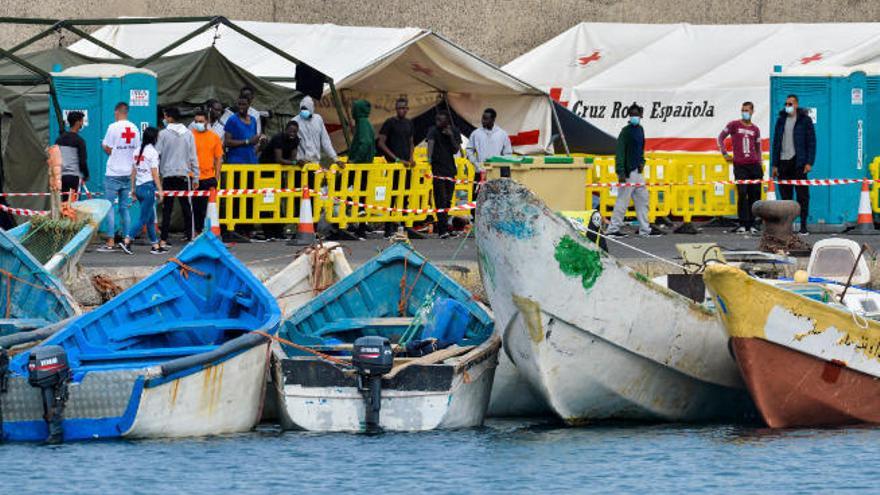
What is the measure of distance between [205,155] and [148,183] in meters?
0.90

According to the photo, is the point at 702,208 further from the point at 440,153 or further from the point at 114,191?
the point at 114,191

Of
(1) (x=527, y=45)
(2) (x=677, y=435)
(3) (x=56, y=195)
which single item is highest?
(1) (x=527, y=45)

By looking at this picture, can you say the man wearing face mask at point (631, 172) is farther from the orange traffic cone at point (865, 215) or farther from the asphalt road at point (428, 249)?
the orange traffic cone at point (865, 215)

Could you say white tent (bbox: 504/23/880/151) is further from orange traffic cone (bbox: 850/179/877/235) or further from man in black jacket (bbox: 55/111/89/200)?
man in black jacket (bbox: 55/111/89/200)

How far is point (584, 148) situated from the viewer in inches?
1254

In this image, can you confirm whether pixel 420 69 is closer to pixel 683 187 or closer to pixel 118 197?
pixel 683 187

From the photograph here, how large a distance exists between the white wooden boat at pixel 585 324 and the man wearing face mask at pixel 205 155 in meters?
7.31

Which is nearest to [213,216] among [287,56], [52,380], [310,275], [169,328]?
[310,275]

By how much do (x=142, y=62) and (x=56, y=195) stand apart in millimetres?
5826

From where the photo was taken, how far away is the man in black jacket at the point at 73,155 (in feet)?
82.7

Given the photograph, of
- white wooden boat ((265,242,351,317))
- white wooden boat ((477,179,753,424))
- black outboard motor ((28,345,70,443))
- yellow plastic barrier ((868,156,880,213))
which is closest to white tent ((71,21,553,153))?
yellow plastic barrier ((868,156,880,213))

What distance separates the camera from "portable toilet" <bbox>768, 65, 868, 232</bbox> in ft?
92.4

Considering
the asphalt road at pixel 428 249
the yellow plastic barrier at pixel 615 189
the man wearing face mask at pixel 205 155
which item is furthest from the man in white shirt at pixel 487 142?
the man wearing face mask at pixel 205 155

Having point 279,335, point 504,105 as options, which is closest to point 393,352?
point 279,335
